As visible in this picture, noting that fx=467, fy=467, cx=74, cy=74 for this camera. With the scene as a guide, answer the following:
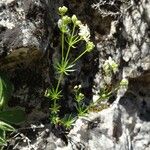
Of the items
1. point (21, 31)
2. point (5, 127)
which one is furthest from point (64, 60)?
point (5, 127)

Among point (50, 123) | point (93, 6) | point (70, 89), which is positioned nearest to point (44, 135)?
point (50, 123)

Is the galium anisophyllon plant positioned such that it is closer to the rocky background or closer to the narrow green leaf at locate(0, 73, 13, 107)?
the rocky background

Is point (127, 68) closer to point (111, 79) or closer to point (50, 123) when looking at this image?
point (111, 79)

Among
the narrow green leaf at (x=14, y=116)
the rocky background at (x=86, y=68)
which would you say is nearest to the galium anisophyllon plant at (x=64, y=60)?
the rocky background at (x=86, y=68)

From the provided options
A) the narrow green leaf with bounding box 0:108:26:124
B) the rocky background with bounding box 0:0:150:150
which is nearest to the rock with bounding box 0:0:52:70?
the rocky background with bounding box 0:0:150:150

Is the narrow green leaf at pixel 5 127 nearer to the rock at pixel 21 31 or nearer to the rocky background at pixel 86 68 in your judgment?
the rocky background at pixel 86 68

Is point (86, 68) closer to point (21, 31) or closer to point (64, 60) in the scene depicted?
point (64, 60)
